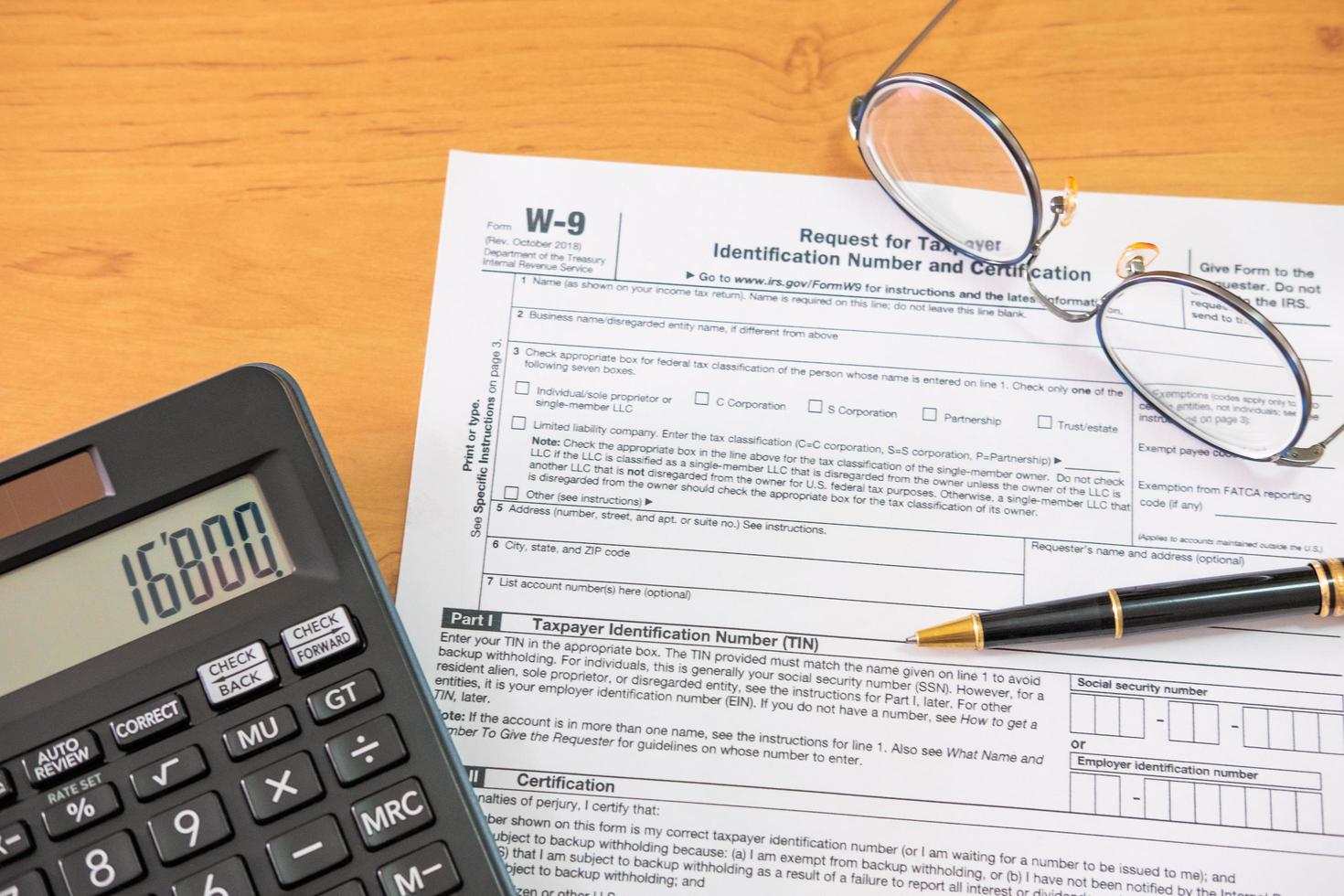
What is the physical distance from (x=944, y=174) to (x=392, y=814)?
0.41 meters

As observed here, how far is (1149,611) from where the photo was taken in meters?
0.47

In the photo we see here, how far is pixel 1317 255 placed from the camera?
52 cm

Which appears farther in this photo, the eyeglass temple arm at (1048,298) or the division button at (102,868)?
the eyeglass temple arm at (1048,298)

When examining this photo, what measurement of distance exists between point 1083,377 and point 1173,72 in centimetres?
18

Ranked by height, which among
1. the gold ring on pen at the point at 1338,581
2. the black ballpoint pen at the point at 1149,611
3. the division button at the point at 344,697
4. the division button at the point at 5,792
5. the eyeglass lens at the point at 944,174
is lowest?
the division button at the point at 5,792

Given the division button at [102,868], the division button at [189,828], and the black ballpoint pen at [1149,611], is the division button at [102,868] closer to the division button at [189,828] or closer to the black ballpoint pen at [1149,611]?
the division button at [189,828]

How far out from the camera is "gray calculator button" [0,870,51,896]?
373 mm

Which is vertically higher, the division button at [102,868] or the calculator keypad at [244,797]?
the calculator keypad at [244,797]

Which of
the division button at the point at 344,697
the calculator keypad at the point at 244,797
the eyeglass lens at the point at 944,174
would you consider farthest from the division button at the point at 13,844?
the eyeglass lens at the point at 944,174

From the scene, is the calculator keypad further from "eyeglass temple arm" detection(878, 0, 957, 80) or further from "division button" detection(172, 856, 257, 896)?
"eyeglass temple arm" detection(878, 0, 957, 80)

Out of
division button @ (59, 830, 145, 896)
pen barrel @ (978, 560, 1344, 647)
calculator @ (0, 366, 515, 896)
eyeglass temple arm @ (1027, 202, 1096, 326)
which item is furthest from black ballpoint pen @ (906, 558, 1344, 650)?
division button @ (59, 830, 145, 896)

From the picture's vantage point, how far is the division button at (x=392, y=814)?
0.37 metres

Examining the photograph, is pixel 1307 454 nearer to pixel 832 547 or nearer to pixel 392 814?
pixel 832 547

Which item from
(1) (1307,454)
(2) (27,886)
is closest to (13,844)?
(2) (27,886)
